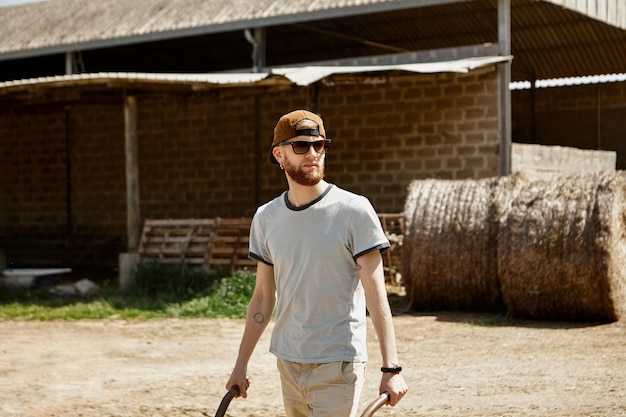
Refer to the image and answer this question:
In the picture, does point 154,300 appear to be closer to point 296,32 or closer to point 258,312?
point 296,32

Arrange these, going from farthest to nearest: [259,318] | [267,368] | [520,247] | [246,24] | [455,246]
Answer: [246,24], [455,246], [520,247], [267,368], [259,318]

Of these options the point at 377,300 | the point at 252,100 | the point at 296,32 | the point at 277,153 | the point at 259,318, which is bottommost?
the point at 259,318

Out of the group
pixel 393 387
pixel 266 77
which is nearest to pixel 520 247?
pixel 266 77

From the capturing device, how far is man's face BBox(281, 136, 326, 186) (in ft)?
11.0

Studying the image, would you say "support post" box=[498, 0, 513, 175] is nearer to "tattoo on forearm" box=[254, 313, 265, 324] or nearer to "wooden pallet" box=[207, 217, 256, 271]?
"wooden pallet" box=[207, 217, 256, 271]

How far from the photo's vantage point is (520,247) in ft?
31.5

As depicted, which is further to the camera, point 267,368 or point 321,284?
point 267,368

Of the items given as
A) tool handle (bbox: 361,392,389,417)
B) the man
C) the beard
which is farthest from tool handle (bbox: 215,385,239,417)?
the beard

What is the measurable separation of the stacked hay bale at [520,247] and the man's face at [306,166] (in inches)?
256

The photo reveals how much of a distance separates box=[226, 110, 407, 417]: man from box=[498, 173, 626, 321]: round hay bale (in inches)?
251

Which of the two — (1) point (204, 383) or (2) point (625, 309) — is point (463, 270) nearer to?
(2) point (625, 309)

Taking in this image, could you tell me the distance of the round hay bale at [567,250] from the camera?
927 centimetres

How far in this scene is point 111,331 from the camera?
10.1m

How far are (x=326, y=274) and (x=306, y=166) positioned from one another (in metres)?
0.39
